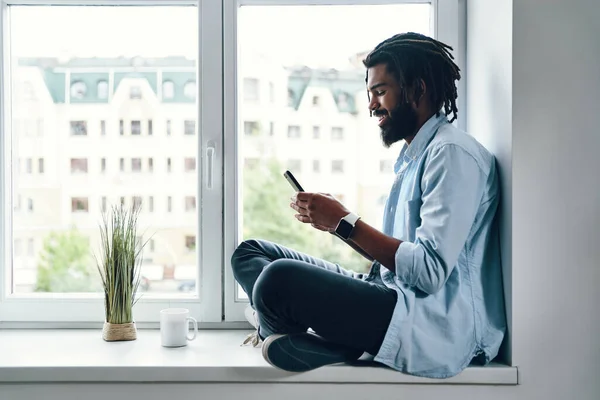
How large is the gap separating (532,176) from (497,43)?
0.37m

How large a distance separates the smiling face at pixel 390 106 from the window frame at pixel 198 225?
0.54 meters

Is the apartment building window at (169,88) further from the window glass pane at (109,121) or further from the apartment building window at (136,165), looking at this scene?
the apartment building window at (136,165)

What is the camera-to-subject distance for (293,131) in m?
2.05

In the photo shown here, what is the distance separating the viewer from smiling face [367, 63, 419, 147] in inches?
65.5

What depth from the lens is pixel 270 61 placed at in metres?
2.06

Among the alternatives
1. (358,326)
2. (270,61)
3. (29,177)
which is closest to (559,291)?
(358,326)

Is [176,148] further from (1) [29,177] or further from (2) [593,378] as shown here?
(2) [593,378]

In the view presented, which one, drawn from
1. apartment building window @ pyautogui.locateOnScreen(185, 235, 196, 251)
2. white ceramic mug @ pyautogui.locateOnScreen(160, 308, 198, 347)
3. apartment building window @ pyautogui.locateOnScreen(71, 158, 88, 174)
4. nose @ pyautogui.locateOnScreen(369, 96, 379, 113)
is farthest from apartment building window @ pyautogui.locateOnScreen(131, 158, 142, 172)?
nose @ pyautogui.locateOnScreen(369, 96, 379, 113)

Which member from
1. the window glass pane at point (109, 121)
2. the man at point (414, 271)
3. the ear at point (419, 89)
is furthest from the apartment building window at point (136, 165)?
the ear at point (419, 89)

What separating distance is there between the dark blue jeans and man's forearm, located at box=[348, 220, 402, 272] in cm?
8

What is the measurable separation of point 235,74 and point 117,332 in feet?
2.73

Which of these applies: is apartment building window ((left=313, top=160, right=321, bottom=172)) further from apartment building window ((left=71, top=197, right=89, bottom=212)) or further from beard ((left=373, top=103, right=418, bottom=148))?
apartment building window ((left=71, top=197, right=89, bottom=212))

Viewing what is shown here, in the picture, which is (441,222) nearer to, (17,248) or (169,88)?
(169,88)

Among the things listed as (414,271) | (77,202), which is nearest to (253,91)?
(77,202)
